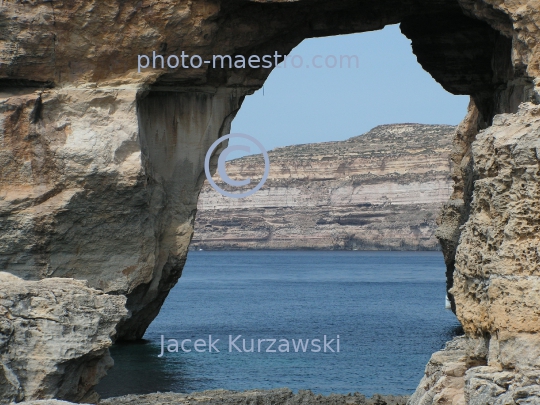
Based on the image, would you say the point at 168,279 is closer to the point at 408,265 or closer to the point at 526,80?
the point at 526,80

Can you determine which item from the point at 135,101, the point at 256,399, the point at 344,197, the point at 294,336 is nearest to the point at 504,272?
the point at 256,399

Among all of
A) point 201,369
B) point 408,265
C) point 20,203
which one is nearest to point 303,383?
point 201,369

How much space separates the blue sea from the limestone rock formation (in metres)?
5.14

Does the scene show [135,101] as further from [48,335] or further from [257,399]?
[48,335]

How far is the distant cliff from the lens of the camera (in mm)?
83125

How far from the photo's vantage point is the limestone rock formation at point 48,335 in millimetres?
10172

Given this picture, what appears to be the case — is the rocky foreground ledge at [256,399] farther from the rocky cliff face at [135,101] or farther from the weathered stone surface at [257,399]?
the rocky cliff face at [135,101]

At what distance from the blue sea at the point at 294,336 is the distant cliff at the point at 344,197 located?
28.8 m

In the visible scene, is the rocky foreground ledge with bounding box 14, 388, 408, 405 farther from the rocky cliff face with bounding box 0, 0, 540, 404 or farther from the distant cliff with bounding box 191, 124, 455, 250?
the distant cliff with bounding box 191, 124, 455, 250

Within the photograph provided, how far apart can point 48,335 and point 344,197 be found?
254 feet

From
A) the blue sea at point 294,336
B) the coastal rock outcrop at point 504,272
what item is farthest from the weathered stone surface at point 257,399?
the coastal rock outcrop at point 504,272

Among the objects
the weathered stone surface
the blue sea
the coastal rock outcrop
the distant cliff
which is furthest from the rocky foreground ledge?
the distant cliff

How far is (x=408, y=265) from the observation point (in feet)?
277

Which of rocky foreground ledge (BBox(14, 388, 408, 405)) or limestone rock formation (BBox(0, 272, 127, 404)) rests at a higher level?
limestone rock formation (BBox(0, 272, 127, 404))
